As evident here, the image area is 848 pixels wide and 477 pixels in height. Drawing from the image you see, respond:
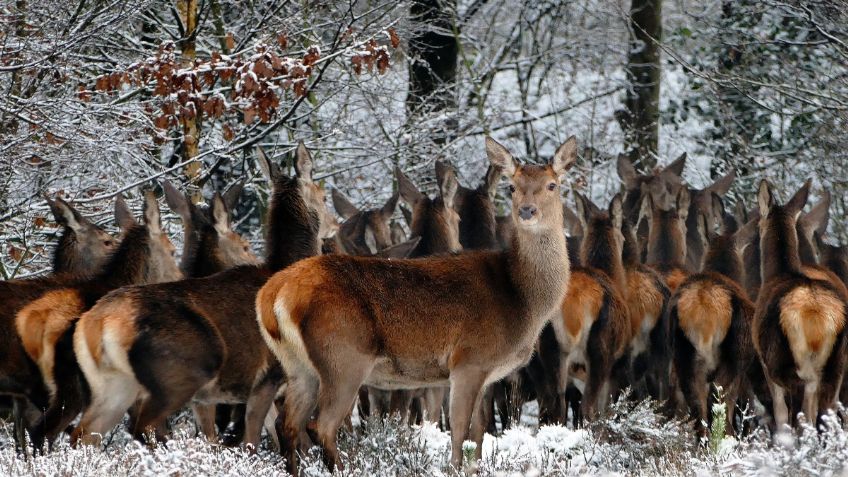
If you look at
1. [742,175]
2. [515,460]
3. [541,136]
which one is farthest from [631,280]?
[541,136]

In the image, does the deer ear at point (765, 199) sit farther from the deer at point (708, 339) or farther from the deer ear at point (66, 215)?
the deer ear at point (66, 215)

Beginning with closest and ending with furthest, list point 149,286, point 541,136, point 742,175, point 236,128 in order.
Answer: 1. point 149,286
2. point 236,128
3. point 742,175
4. point 541,136

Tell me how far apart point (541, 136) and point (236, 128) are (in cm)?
682

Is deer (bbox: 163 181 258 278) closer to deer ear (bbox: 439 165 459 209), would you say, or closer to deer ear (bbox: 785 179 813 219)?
deer ear (bbox: 439 165 459 209)

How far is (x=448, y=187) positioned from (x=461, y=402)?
392cm

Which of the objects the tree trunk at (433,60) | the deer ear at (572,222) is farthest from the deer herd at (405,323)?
the tree trunk at (433,60)

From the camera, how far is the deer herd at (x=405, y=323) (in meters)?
7.66

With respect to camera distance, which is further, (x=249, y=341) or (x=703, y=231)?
(x=703, y=231)

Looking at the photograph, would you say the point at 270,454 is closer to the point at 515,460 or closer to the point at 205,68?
the point at 515,460

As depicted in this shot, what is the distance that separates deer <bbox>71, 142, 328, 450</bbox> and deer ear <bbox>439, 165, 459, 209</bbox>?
2.96 metres

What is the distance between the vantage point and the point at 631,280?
11047 mm

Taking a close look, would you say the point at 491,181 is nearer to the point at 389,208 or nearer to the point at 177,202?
the point at 389,208

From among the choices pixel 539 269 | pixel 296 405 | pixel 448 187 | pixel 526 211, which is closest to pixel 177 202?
pixel 448 187

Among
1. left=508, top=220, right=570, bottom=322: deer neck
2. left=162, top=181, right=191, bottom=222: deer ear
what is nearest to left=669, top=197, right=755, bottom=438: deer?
left=508, top=220, right=570, bottom=322: deer neck
